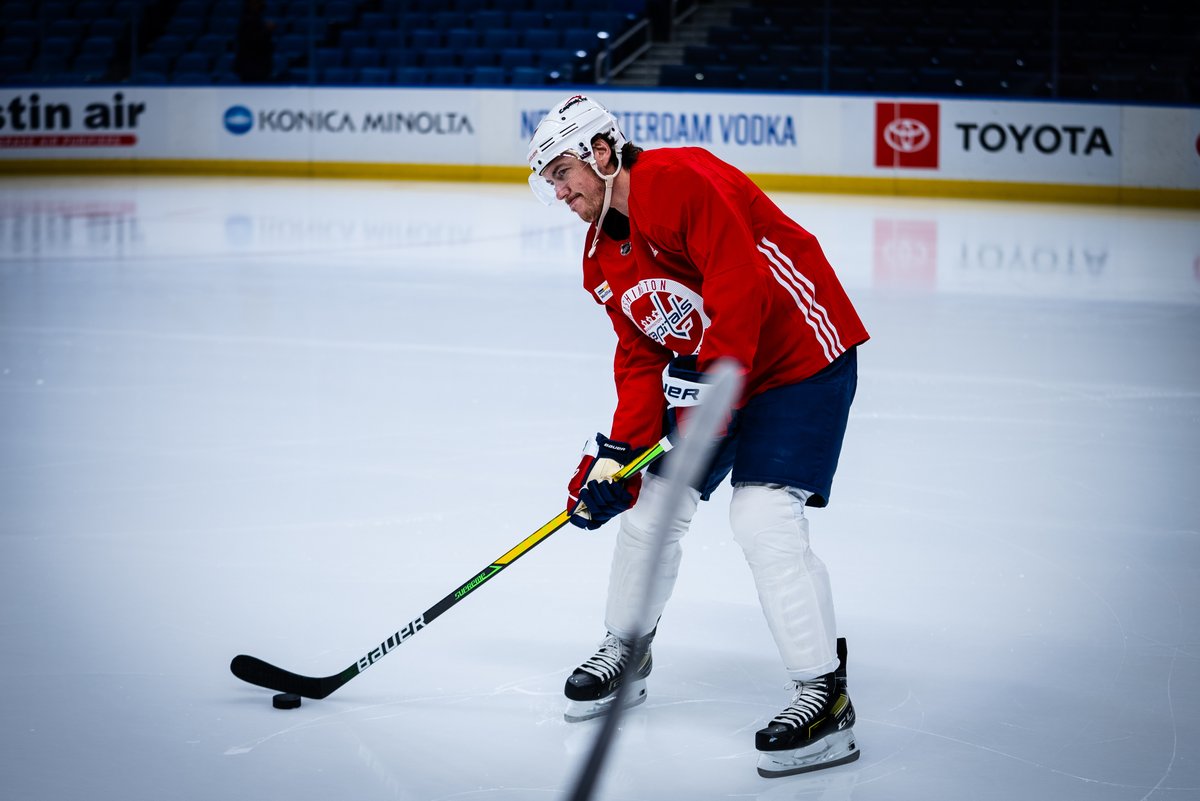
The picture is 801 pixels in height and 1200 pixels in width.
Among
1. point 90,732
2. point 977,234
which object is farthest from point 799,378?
point 977,234

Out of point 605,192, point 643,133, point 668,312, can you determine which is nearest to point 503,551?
point 668,312

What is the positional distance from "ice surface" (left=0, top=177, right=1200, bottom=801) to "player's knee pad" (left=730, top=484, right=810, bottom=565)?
38 cm

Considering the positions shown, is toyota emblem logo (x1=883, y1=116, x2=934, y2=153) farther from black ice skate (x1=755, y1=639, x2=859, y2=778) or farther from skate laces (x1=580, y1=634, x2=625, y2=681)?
black ice skate (x1=755, y1=639, x2=859, y2=778)

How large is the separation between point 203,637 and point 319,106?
13788 millimetres

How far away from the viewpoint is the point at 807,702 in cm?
262

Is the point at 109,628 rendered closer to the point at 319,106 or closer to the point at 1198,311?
the point at 1198,311

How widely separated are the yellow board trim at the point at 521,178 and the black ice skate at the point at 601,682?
11261mm

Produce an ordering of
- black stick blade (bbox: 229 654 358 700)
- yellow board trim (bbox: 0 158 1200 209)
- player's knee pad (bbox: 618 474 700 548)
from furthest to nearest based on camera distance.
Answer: yellow board trim (bbox: 0 158 1200 209), black stick blade (bbox: 229 654 358 700), player's knee pad (bbox: 618 474 700 548)

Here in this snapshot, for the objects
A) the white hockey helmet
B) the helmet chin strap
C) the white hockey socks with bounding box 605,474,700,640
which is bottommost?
the white hockey socks with bounding box 605,474,700,640

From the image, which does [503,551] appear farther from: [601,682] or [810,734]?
[810,734]

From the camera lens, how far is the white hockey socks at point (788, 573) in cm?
255

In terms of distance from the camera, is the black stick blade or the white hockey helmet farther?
the black stick blade

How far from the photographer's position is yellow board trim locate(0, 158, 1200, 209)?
13.2 metres

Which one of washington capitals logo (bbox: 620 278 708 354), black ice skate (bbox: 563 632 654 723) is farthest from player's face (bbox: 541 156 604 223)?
black ice skate (bbox: 563 632 654 723)
